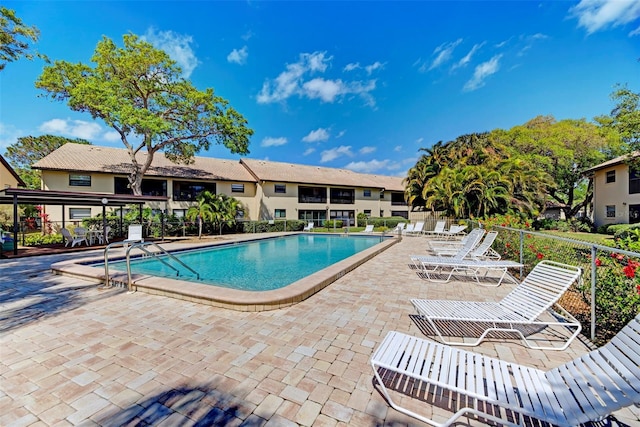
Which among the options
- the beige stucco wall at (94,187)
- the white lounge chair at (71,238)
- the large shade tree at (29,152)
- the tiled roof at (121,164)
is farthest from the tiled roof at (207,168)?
the large shade tree at (29,152)

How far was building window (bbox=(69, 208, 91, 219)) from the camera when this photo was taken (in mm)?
19094

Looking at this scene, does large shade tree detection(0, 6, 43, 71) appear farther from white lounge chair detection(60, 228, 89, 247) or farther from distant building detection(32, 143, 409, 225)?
distant building detection(32, 143, 409, 225)

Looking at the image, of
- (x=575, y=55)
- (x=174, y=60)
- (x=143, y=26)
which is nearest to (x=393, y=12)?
(x=575, y=55)

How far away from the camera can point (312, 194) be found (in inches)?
1168

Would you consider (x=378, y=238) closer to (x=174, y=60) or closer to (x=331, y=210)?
(x=331, y=210)

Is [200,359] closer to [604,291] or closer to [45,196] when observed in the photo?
[604,291]

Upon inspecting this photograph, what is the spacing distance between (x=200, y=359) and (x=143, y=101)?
21919mm

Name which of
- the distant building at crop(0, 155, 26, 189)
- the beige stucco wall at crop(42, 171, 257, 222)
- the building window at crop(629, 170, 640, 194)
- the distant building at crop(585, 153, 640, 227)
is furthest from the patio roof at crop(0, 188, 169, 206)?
the building window at crop(629, 170, 640, 194)

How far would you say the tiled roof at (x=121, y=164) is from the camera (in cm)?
1925

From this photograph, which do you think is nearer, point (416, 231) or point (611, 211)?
point (416, 231)

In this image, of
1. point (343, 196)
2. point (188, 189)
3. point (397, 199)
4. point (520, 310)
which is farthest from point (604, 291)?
point (397, 199)

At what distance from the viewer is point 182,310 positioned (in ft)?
15.6

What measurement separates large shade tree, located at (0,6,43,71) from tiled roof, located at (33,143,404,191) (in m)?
8.86

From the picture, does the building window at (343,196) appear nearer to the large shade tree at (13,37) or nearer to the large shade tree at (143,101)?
the large shade tree at (143,101)
